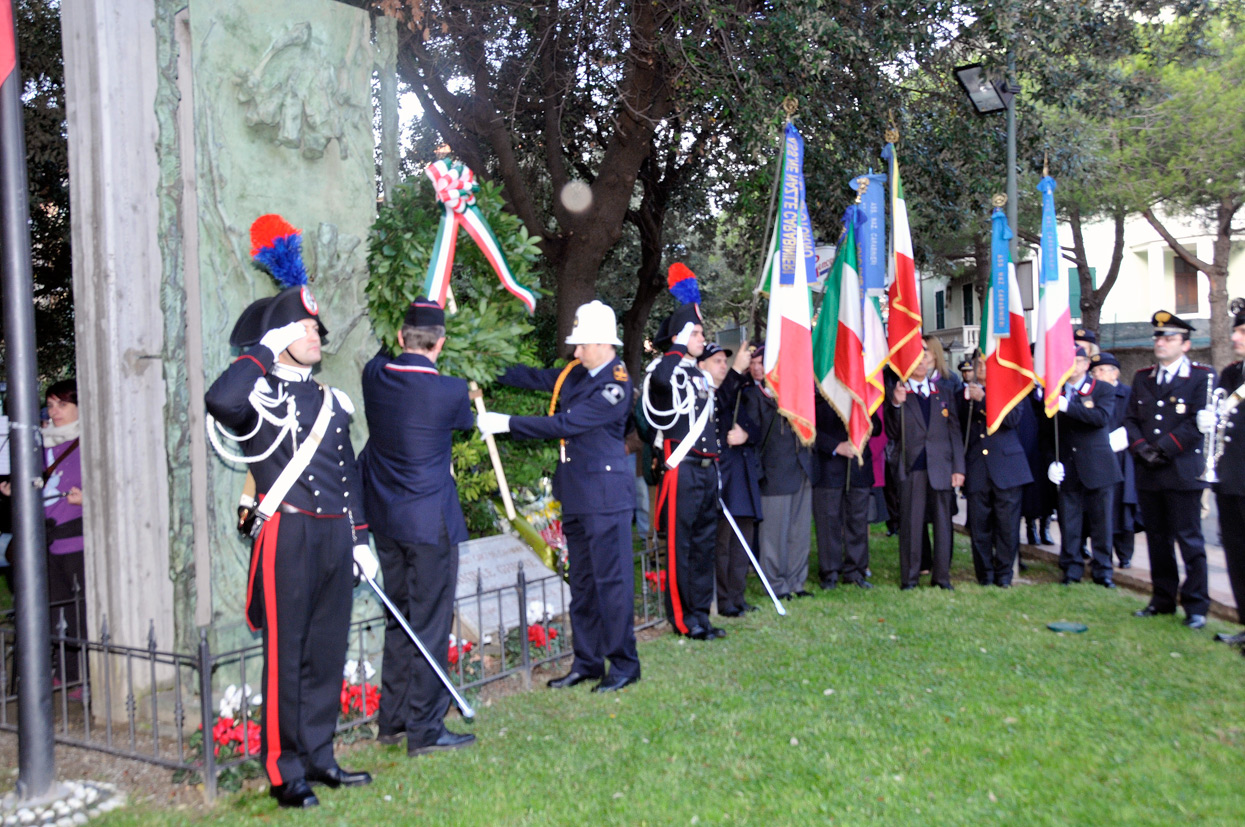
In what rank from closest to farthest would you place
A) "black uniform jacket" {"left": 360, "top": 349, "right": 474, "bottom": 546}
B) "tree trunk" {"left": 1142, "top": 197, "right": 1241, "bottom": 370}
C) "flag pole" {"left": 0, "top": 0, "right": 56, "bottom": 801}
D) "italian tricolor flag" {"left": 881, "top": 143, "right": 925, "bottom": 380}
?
"flag pole" {"left": 0, "top": 0, "right": 56, "bottom": 801} → "black uniform jacket" {"left": 360, "top": 349, "right": 474, "bottom": 546} → "italian tricolor flag" {"left": 881, "top": 143, "right": 925, "bottom": 380} → "tree trunk" {"left": 1142, "top": 197, "right": 1241, "bottom": 370}

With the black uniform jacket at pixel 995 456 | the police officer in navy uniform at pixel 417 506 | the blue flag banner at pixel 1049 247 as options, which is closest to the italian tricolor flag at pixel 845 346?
the black uniform jacket at pixel 995 456

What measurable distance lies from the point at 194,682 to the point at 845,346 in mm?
5509

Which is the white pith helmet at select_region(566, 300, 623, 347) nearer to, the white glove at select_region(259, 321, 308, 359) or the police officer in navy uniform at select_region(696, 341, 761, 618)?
the police officer in navy uniform at select_region(696, 341, 761, 618)

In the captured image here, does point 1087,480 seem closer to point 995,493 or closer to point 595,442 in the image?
point 995,493

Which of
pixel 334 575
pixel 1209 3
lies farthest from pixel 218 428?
pixel 1209 3

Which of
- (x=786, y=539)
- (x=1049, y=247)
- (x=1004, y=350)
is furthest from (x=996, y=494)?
(x=1049, y=247)

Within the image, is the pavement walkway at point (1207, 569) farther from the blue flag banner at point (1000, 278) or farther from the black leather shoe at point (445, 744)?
the black leather shoe at point (445, 744)

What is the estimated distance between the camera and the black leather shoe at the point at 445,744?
4.88m

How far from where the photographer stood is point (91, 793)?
4406mm

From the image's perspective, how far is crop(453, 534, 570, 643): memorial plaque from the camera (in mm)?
6641

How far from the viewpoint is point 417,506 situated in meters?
4.84

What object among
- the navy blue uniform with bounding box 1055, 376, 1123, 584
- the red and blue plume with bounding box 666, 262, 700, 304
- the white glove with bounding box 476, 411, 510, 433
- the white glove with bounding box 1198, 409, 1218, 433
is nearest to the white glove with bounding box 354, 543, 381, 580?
the white glove with bounding box 476, 411, 510, 433

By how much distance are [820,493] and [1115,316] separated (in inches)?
1188

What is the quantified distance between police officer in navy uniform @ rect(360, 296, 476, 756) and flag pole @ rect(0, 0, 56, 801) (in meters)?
1.41
